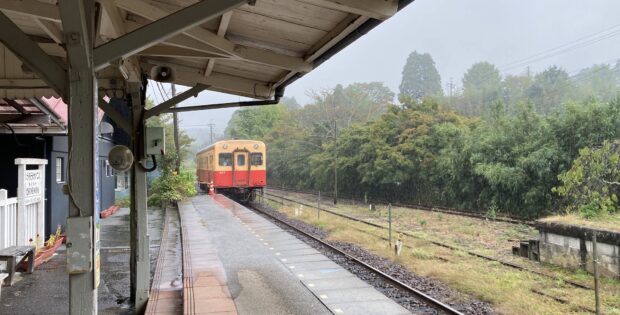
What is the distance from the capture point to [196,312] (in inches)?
192

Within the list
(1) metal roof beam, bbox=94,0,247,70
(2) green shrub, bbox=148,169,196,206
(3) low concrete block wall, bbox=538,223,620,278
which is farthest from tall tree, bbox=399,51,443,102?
(1) metal roof beam, bbox=94,0,247,70

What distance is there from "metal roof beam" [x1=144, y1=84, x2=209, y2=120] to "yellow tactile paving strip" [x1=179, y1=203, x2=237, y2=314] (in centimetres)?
208

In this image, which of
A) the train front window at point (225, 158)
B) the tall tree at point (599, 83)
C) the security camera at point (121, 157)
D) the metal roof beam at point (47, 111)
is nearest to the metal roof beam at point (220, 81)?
the security camera at point (121, 157)

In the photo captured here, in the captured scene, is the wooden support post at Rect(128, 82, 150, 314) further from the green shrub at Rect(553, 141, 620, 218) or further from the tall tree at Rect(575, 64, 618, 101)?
the tall tree at Rect(575, 64, 618, 101)

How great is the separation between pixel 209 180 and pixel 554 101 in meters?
37.2

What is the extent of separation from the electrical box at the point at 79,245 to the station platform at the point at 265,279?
254 centimetres

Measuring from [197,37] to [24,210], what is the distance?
5.00 meters

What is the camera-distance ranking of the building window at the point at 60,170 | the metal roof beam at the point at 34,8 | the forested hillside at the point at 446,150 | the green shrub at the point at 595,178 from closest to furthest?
the metal roof beam at the point at 34,8 → the building window at the point at 60,170 → the green shrub at the point at 595,178 → the forested hillside at the point at 446,150

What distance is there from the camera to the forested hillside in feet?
51.2

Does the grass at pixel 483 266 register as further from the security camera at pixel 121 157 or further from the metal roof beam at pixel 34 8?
the metal roof beam at pixel 34 8

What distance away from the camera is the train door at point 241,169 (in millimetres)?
21828

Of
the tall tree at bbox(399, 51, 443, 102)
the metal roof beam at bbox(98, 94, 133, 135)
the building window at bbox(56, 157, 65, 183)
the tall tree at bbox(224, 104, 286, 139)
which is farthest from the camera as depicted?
the tall tree at bbox(399, 51, 443, 102)

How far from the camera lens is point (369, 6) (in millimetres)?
2986

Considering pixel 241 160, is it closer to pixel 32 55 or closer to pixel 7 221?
pixel 7 221
